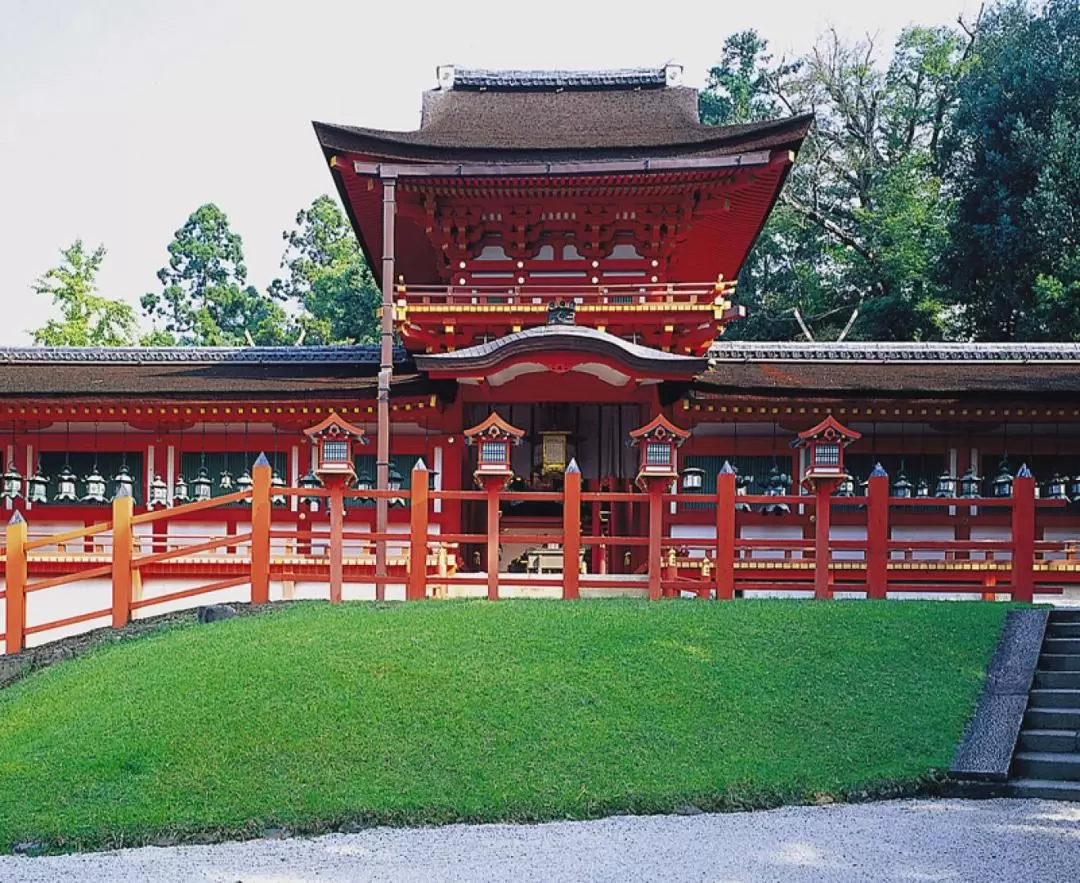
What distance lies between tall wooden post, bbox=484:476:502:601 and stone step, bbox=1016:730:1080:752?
5365mm

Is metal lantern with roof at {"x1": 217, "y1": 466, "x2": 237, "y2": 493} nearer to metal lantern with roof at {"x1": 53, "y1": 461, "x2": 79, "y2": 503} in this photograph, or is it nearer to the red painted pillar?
metal lantern with roof at {"x1": 53, "y1": 461, "x2": 79, "y2": 503}

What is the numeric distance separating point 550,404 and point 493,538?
6.63 meters

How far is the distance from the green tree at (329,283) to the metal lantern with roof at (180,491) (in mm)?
19918

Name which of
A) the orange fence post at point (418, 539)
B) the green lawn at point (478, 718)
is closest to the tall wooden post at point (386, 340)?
the orange fence post at point (418, 539)

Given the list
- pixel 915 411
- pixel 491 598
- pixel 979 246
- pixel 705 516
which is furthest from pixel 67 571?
pixel 979 246

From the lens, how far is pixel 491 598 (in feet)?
37.8

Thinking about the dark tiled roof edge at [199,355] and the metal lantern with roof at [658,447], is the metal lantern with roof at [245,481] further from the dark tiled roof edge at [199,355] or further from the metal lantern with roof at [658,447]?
the metal lantern with roof at [658,447]

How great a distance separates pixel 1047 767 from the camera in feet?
25.0

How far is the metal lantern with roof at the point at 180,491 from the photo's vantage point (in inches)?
680

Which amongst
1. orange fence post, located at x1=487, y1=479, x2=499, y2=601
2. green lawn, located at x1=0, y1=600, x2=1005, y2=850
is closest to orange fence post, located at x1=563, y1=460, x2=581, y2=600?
orange fence post, located at x1=487, y1=479, x2=499, y2=601

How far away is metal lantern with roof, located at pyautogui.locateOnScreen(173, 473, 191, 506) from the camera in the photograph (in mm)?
17266

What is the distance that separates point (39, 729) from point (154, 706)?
34.4 inches

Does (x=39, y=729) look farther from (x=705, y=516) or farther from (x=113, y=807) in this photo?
(x=705, y=516)

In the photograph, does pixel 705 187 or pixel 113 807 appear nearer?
pixel 113 807
